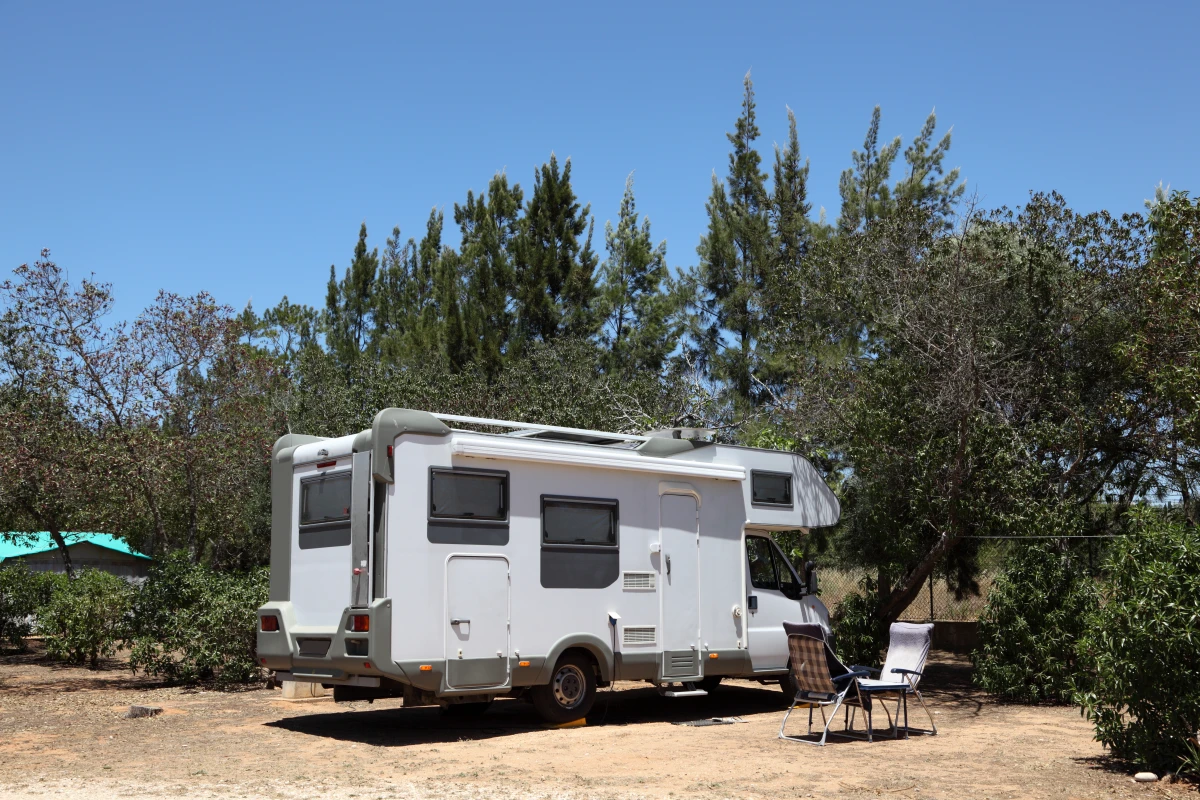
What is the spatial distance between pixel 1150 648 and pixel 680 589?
4689 millimetres

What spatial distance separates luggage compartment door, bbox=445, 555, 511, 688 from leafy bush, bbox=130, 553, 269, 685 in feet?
17.2

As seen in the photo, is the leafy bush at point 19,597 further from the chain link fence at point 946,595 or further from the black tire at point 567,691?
the chain link fence at point 946,595

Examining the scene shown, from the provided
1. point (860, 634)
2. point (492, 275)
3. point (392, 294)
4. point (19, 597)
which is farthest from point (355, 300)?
point (860, 634)

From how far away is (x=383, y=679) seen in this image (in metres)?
9.45

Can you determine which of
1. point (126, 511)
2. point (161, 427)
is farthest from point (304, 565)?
point (126, 511)

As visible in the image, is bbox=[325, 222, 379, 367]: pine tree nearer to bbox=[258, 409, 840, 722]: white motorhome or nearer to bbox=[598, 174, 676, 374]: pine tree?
bbox=[598, 174, 676, 374]: pine tree

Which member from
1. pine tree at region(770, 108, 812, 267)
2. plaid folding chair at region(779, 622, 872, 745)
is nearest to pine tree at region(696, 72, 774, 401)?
pine tree at region(770, 108, 812, 267)

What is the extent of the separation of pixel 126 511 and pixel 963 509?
11.2m

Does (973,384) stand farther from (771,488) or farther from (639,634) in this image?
(639,634)

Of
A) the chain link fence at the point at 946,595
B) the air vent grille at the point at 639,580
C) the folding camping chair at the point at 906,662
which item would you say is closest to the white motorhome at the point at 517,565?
the air vent grille at the point at 639,580

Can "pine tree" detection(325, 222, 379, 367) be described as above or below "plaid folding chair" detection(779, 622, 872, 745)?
above

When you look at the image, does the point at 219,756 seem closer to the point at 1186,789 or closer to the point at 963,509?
the point at 1186,789

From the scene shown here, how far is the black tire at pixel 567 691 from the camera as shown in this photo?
10258 millimetres

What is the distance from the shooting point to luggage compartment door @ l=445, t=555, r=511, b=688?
9484 mm
